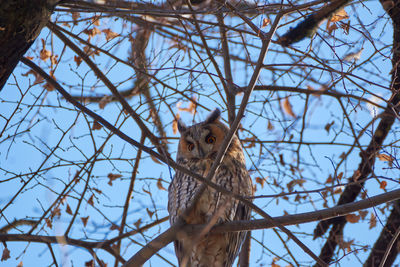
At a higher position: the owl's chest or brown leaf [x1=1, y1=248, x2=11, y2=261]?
the owl's chest

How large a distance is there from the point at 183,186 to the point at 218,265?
2.17 ft

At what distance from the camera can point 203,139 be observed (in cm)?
382

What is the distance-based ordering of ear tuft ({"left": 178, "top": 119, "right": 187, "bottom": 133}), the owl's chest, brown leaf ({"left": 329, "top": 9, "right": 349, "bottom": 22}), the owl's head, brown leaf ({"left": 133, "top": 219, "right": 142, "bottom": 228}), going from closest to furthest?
brown leaf ({"left": 329, "top": 9, "right": 349, "bottom": 22})
the owl's chest
brown leaf ({"left": 133, "top": 219, "right": 142, "bottom": 228})
the owl's head
ear tuft ({"left": 178, "top": 119, "right": 187, "bottom": 133})

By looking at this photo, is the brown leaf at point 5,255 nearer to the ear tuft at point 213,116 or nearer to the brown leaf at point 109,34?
the brown leaf at point 109,34

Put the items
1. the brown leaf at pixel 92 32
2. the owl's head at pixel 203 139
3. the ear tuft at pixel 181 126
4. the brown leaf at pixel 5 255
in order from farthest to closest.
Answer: the ear tuft at pixel 181 126, the owl's head at pixel 203 139, the brown leaf at pixel 92 32, the brown leaf at pixel 5 255

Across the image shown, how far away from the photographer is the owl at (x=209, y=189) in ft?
10.6

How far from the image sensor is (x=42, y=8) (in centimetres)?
217

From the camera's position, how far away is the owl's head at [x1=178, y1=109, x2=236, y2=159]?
3793 millimetres

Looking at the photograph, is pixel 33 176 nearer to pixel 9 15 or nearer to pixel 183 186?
pixel 183 186

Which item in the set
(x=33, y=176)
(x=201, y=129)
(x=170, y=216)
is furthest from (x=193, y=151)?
(x=33, y=176)

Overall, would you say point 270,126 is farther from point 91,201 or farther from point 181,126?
point 91,201

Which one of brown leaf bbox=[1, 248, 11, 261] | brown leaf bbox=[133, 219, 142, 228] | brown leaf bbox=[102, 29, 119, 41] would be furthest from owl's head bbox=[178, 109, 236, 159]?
brown leaf bbox=[1, 248, 11, 261]

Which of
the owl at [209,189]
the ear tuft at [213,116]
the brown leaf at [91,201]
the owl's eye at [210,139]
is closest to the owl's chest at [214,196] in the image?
the owl at [209,189]

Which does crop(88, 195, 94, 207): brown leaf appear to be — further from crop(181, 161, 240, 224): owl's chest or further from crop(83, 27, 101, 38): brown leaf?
crop(83, 27, 101, 38): brown leaf
